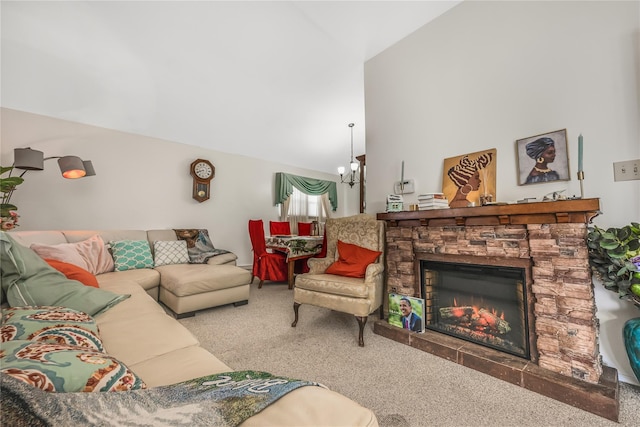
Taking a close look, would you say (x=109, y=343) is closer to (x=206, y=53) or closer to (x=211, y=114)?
(x=206, y=53)

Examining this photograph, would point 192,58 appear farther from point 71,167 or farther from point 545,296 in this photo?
point 545,296

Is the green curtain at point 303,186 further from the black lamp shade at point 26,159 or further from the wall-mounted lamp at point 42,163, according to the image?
the black lamp shade at point 26,159

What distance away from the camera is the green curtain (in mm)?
5883

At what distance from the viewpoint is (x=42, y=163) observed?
9.06ft

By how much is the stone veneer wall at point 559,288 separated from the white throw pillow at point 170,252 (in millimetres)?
3429

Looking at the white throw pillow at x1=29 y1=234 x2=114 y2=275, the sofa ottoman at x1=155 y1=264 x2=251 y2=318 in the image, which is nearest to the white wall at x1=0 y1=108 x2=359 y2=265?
the white throw pillow at x1=29 y1=234 x2=114 y2=275

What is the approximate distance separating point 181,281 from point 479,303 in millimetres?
2655

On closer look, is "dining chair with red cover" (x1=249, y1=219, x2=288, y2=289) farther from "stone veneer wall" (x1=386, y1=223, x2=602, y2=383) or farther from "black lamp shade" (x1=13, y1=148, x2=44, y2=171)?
A: "stone veneer wall" (x1=386, y1=223, x2=602, y2=383)

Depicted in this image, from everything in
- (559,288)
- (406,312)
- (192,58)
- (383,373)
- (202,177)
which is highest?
(192,58)

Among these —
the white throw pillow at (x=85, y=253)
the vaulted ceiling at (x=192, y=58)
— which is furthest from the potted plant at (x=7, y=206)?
the vaulted ceiling at (x=192, y=58)

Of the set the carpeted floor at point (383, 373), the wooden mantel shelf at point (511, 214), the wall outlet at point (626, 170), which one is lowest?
the carpeted floor at point (383, 373)

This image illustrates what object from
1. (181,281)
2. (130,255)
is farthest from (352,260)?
(130,255)

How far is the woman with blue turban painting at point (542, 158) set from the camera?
1771 mm

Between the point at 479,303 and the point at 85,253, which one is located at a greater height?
the point at 85,253
